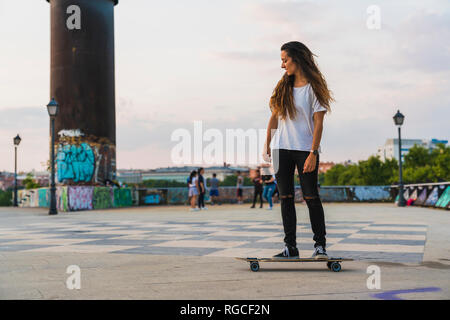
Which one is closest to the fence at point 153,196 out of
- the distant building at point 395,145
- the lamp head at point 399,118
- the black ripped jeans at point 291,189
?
the lamp head at point 399,118

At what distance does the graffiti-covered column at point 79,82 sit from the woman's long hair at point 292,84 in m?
22.6

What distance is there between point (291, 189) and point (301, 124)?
581mm

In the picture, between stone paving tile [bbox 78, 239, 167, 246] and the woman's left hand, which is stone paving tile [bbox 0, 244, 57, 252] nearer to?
stone paving tile [bbox 78, 239, 167, 246]

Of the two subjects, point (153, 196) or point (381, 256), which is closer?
point (381, 256)

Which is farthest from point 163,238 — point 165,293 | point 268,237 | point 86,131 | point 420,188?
point 86,131

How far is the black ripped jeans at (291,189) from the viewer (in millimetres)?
4551

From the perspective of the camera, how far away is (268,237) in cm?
775

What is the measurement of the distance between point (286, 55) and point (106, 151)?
23.7m

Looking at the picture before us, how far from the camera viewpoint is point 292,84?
475cm

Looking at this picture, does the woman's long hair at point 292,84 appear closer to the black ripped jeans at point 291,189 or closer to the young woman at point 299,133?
the young woman at point 299,133

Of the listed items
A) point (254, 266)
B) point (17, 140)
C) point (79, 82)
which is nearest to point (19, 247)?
point (254, 266)

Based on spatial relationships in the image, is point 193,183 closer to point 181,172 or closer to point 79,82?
point 79,82

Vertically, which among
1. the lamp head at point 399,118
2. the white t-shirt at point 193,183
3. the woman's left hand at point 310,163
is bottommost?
the white t-shirt at point 193,183
